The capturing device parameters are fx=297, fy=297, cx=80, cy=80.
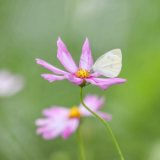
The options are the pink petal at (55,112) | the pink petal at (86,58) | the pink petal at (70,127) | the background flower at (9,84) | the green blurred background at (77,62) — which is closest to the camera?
the pink petal at (86,58)

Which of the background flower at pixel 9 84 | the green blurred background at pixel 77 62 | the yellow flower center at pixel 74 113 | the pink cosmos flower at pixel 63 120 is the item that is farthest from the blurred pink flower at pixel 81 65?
the background flower at pixel 9 84

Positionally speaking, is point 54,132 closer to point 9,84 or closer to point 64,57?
point 64,57

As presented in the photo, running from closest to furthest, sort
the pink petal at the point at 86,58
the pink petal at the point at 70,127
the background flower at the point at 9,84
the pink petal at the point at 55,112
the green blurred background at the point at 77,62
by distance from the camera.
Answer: the pink petal at the point at 86,58
the pink petal at the point at 70,127
the pink petal at the point at 55,112
the green blurred background at the point at 77,62
the background flower at the point at 9,84

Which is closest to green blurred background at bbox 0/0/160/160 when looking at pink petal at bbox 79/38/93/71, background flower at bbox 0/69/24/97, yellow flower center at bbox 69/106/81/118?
background flower at bbox 0/69/24/97

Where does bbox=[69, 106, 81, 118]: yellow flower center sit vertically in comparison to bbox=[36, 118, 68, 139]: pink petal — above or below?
above

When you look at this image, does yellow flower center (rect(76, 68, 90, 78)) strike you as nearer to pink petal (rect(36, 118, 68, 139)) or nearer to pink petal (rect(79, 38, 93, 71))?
pink petal (rect(79, 38, 93, 71))

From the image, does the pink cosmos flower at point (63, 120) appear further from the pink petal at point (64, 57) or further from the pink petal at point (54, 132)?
the pink petal at point (64, 57)

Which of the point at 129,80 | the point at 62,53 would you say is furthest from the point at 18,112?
the point at 62,53

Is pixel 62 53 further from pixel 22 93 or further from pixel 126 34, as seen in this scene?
pixel 126 34

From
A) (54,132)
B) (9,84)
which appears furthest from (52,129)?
(9,84)
